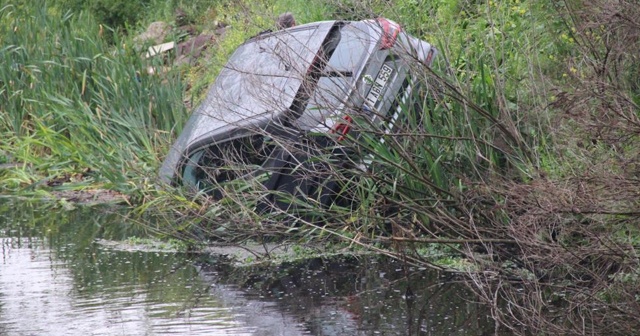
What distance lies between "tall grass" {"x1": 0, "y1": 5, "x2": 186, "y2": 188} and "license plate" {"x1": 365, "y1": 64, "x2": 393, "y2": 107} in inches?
111

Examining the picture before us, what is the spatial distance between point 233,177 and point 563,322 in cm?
360

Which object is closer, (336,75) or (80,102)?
(336,75)

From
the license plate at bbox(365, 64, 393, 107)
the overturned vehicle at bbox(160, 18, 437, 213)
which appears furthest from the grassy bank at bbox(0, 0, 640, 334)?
the license plate at bbox(365, 64, 393, 107)

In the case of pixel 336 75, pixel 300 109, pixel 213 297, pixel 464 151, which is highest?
pixel 336 75

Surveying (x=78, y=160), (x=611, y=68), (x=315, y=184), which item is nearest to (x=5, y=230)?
(x=78, y=160)

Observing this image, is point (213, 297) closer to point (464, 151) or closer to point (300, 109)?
point (300, 109)

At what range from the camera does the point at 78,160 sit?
1214cm

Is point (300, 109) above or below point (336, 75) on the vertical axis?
below

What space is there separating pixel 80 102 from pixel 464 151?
572 centimetres

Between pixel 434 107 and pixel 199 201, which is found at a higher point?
pixel 434 107

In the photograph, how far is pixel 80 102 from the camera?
40.8 ft

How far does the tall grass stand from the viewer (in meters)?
11.6

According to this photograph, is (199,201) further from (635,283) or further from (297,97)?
(635,283)

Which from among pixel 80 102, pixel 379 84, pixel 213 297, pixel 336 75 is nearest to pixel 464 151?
pixel 379 84
